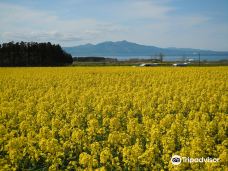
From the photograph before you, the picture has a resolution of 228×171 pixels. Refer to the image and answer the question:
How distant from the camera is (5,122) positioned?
12.7 metres

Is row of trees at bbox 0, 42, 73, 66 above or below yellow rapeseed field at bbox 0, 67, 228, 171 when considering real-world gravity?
above

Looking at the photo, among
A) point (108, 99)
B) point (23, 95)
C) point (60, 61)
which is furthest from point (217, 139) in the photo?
→ point (60, 61)

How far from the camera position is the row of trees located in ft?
233

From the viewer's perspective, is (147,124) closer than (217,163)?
No

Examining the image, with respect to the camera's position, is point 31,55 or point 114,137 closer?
point 114,137

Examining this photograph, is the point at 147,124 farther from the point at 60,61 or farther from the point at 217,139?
the point at 60,61

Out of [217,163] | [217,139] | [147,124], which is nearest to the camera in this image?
[217,163]

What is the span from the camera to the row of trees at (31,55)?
2798 inches

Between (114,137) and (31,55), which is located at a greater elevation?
(31,55)

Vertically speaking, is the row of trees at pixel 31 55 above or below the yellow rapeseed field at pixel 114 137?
above

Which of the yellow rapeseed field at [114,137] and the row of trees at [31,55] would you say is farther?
the row of trees at [31,55]

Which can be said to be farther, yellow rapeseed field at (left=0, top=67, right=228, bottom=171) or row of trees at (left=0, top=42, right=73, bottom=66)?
row of trees at (left=0, top=42, right=73, bottom=66)

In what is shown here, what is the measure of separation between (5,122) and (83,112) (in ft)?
8.83

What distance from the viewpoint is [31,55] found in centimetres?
7169
